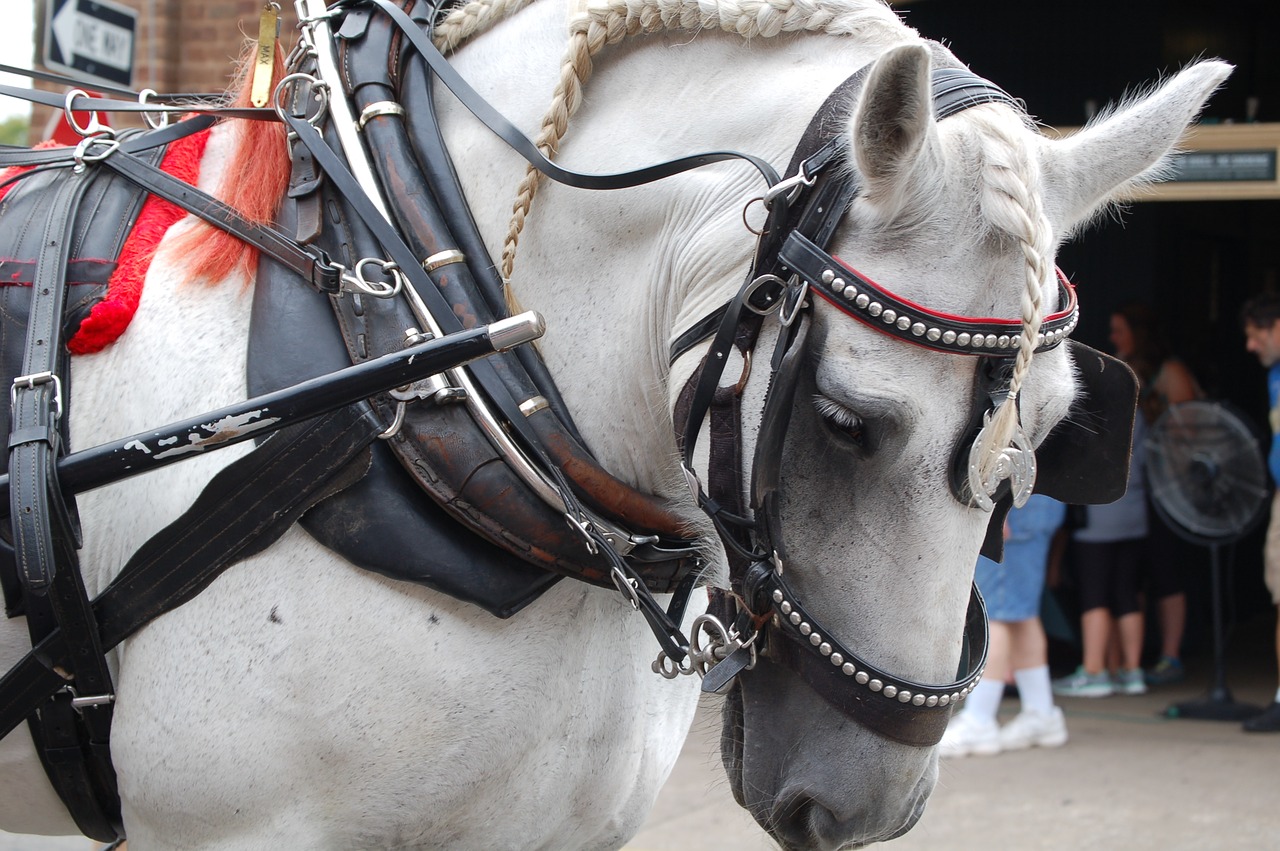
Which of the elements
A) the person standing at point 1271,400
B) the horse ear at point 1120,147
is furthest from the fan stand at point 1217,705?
the horse ear at point 1120,147

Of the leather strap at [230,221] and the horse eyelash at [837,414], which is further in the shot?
the leather strap at [230,221]

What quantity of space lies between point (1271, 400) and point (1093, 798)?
209 centimetres

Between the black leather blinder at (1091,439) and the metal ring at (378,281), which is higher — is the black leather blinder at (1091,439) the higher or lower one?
the lower one

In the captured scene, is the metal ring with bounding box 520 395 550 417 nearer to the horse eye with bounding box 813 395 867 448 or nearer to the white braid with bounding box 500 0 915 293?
the white braid with bounding box 500 0 915 293

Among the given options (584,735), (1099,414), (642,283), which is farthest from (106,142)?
(1099,414)

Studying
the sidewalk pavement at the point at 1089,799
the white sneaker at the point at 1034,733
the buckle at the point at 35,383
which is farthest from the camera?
the white sneaker at the point at 1034,733

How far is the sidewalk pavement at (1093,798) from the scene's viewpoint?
4.65 meters

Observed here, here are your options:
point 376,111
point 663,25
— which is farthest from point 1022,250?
point 376,111

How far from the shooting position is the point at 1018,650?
5.73 metres

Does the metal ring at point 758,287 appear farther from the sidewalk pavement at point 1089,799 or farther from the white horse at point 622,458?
the sidewalk pavement at point 1089,799

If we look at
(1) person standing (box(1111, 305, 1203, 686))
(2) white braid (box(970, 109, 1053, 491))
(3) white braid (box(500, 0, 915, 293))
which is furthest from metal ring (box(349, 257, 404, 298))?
(1) person standing (box(1111, 305, 1203, 686))

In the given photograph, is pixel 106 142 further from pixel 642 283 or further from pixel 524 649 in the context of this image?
pixel 524 649

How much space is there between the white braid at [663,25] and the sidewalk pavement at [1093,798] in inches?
105

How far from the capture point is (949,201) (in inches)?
58.2
